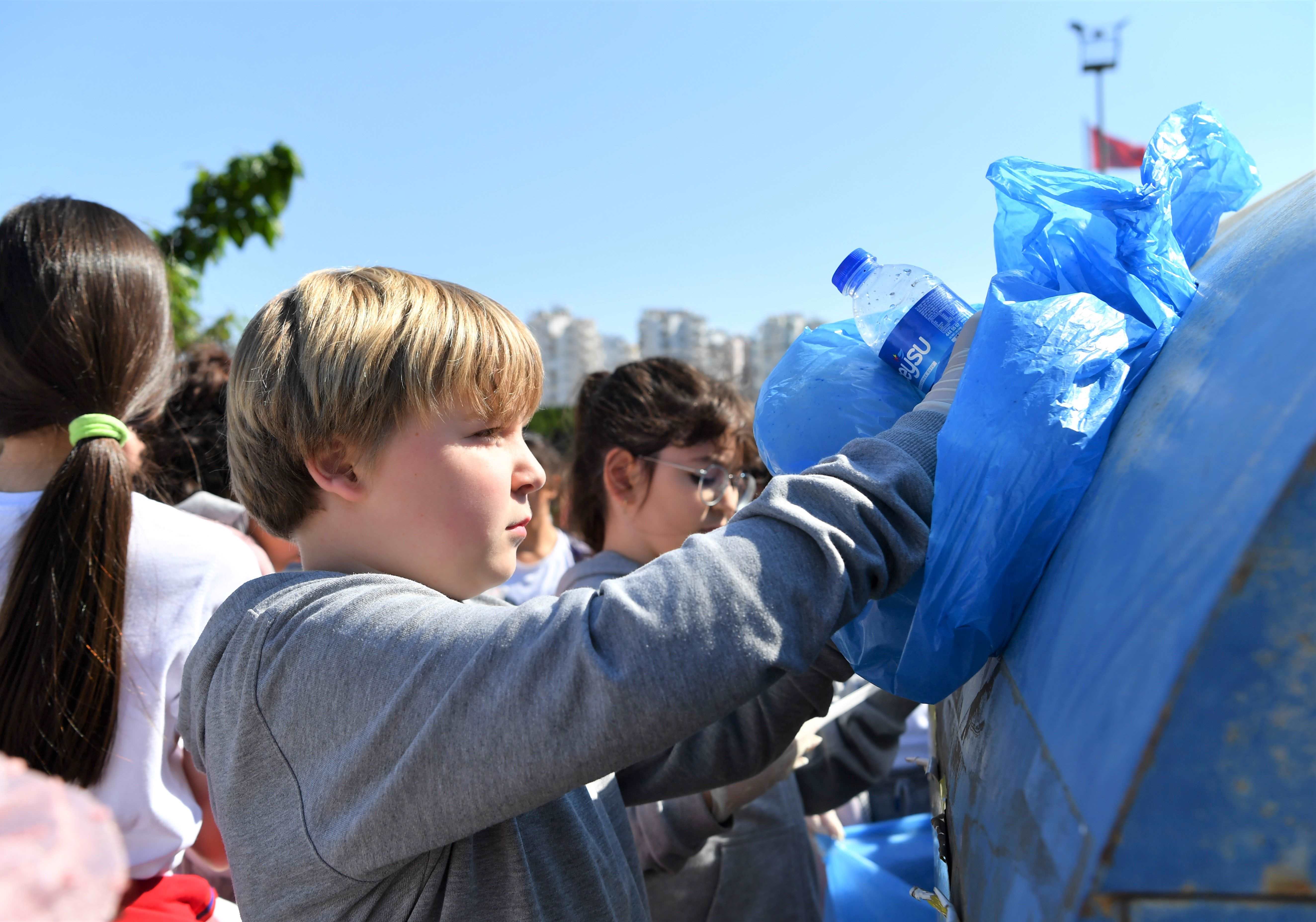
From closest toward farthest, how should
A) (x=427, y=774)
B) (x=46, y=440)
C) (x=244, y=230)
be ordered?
1. (x=427, y=774)
2. (x=46, y=440)
3. (x=244, y=230)

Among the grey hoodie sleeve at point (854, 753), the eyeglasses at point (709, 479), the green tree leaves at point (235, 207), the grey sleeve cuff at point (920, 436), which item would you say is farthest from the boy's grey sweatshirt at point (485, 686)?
the green tree leaves at point (235, 207)

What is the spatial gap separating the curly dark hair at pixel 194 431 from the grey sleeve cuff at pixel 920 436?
2321mm

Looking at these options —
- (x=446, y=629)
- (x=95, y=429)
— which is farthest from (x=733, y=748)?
(x=95, y=429)

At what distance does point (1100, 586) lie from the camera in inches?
25.1

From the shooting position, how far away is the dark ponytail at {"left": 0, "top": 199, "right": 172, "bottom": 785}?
1441 millimetres

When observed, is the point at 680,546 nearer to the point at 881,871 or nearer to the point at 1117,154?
the point at 881,871

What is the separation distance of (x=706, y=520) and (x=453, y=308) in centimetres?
144

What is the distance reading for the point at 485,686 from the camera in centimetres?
79

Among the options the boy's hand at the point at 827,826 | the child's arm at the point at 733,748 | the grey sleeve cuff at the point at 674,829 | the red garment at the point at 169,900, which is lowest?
the boy's hand at the point at 827,826

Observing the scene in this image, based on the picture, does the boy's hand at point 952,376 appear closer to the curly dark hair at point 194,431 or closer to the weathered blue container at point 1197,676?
the weathered blue container at point 1197,676

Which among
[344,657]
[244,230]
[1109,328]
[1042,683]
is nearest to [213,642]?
[344,657]

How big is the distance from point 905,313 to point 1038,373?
31 centimetres

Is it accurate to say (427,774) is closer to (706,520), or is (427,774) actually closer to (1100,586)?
(1100,586)

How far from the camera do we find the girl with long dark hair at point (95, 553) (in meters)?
1.45
